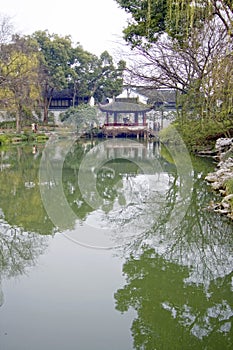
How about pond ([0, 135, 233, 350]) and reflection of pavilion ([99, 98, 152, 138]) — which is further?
reflection of pavilion ([99, 98, 152, 138])

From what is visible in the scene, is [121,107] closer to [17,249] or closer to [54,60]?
[54,60]

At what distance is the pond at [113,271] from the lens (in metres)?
2.32

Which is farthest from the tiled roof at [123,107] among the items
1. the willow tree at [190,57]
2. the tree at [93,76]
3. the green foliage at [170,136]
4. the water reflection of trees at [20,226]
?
the water reflection of trees at [20,226]

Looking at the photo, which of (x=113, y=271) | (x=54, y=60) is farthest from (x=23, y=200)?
(x=54, y=60)

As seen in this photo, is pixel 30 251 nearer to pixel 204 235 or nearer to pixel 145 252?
pixel 145 252

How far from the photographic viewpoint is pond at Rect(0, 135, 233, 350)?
232 centimetres

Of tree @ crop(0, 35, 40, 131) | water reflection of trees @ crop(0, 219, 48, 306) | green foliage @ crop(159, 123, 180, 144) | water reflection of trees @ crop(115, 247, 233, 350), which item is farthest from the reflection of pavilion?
water reflection of trees @ crop(115, 247, 233, 350)

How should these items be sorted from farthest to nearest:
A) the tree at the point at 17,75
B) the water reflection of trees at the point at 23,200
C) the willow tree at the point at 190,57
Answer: the tree at the point at 17,75, the willow tree at the point at 190,57, the water reflection of trees at the point at 23,200

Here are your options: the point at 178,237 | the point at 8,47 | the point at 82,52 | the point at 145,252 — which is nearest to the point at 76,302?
the point at 145,252

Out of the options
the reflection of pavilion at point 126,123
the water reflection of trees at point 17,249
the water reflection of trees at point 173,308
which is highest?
the reflection of pavilion at point 126,123

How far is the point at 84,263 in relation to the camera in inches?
138

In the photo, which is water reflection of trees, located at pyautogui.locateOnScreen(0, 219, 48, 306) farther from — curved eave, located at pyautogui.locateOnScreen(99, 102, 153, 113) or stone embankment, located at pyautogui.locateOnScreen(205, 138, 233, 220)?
curved eave, located at pyautogui.locateOnScreen(99, 102, 153, 113)

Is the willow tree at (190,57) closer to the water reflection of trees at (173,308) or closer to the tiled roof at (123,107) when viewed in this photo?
the water reflection of trees at (173,308)

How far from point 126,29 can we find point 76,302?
950 cm
